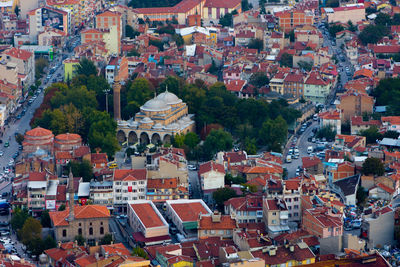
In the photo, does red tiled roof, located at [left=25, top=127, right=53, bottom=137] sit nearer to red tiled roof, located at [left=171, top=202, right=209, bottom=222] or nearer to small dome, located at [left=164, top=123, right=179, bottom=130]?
small dome, located at [left=164, top=123, right=179, bottom=130]

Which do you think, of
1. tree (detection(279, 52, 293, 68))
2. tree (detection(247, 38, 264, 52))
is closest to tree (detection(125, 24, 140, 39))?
tree (detection(247, 38, 264, 52))

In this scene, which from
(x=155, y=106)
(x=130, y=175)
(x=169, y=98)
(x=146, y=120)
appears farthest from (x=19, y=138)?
(x=130, y=175)

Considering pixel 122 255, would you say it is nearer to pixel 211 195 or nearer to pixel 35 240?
pixel 35 240

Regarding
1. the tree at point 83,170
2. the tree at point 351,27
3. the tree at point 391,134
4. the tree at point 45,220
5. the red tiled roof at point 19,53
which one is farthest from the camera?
the tree at point 351,27

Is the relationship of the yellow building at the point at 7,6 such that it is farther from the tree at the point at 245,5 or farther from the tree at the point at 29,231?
the tree at the point at 29,231

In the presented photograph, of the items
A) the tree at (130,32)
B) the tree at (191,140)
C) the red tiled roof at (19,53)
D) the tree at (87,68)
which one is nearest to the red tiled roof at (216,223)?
the tree at (191,140)

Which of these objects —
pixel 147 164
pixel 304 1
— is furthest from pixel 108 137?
pixel 304 1
